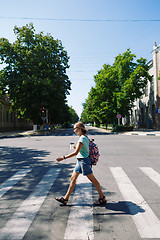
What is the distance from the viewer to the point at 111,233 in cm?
284

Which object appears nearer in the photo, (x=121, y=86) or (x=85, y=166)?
(x=85, y=166)

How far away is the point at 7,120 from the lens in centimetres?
4203

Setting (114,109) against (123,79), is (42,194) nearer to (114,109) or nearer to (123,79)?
(114,109)

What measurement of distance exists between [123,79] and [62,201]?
104 feet

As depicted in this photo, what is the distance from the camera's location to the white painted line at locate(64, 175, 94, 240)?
2.80 meters

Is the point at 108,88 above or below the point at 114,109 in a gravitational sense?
above

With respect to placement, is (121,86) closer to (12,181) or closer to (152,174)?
(152,174)

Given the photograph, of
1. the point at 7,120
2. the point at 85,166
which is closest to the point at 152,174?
the point at 85,166

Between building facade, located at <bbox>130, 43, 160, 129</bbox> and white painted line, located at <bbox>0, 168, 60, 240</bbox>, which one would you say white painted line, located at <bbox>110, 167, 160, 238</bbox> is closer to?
white painted line, located at <bbox>0, 168, 60, 240</bbox>

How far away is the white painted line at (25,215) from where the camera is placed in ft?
9.32

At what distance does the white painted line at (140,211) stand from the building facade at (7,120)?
1290 inches

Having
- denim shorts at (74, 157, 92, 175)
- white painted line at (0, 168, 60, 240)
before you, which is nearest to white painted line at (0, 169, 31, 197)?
white painted line at (0, 168, 60, 240)

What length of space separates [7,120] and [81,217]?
41563 mm

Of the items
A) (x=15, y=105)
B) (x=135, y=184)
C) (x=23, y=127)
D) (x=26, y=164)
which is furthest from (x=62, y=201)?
(x=23, y=127)
